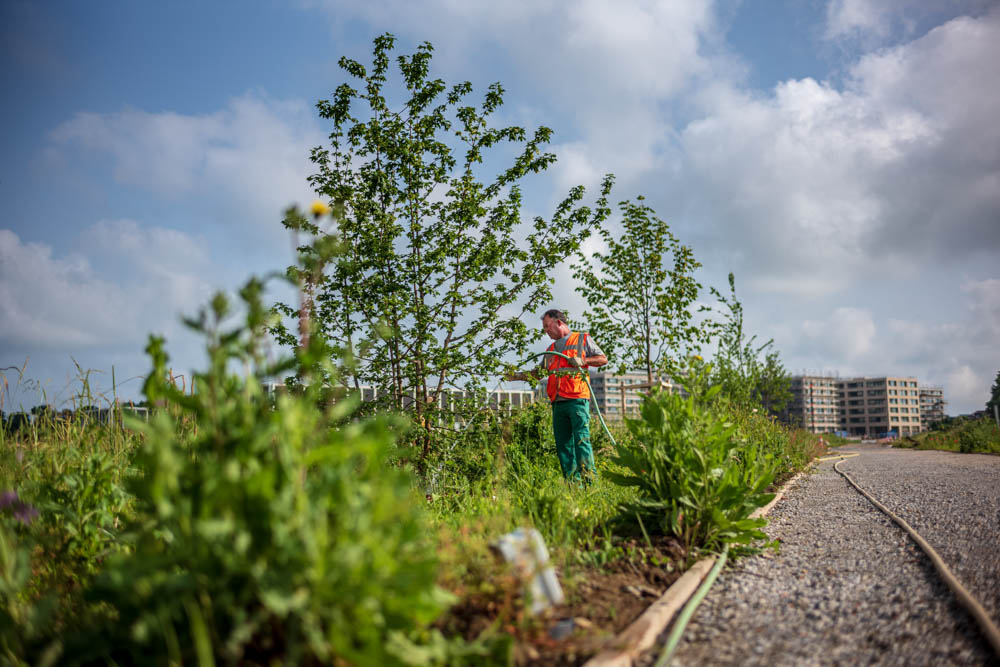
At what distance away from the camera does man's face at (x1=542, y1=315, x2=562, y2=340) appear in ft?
19.3

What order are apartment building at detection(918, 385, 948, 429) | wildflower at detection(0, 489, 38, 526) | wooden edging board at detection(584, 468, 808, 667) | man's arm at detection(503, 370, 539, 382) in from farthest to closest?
apartment building at detection(918, 385, 948, 429)
man's arm at detection(503, 370, 539, 382)
wildflower at detection(0, 489, 38, 526)
wooden edging board at detection(584, 468, 808, 667)

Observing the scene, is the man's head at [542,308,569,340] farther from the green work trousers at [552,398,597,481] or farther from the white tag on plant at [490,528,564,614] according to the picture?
the white tag on plant at [490,528,564,614]

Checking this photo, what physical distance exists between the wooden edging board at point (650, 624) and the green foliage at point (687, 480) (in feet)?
0.81

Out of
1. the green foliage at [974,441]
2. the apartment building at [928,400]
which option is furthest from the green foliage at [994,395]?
the apartment building at [928,400]

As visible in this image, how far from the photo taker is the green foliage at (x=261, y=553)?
134 centimetres

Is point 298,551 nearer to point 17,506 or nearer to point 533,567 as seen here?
point 533,567

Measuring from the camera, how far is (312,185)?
5.07 metres

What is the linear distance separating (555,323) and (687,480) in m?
2.92

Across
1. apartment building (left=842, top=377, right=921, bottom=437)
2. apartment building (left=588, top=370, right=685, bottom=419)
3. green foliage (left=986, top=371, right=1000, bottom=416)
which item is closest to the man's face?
apartment building (left=588, top=370, right=685, bottom=419)

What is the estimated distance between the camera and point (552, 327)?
5902 mm

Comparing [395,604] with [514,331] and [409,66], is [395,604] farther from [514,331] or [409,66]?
[409,66]

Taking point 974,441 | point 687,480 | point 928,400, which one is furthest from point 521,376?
point 928,400

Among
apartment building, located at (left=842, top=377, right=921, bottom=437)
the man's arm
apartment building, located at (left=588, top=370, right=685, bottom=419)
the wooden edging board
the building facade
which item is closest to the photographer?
the wooden edging board

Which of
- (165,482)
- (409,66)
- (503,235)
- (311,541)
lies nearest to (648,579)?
(311,541)
